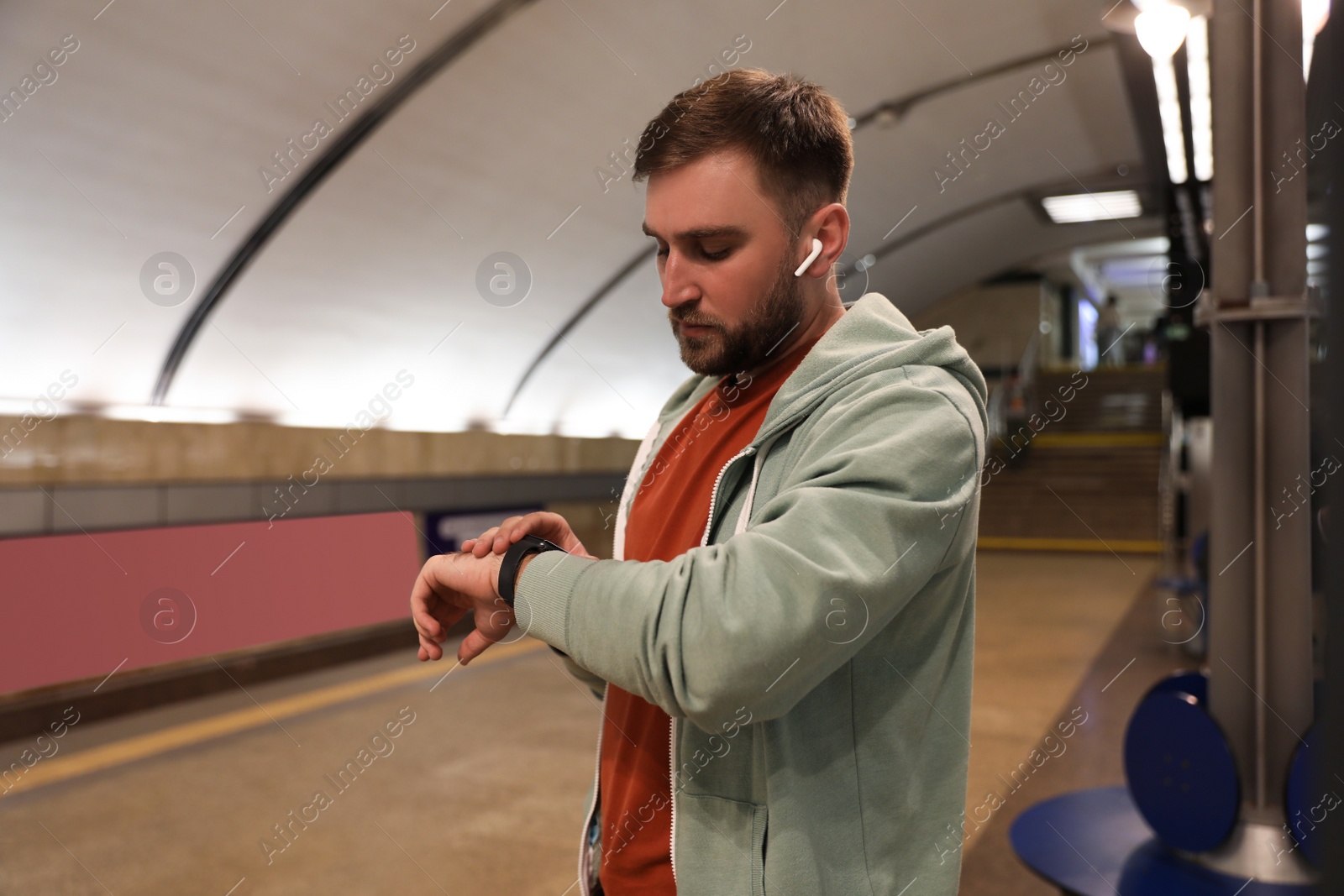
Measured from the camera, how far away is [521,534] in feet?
3.84

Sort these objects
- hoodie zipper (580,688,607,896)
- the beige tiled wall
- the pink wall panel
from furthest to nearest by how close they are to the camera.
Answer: the beige tiled wall < the pink wall panel < hoodie zipper (580,688,607,896)

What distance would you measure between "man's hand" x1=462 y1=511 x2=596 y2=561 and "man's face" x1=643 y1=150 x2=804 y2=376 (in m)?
0.29

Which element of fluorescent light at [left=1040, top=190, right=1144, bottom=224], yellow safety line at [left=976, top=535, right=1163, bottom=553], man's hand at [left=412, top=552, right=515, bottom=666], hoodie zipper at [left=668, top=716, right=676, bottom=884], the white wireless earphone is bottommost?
yellow safety line at [left=976, top=535, right=1163, bottom=553]

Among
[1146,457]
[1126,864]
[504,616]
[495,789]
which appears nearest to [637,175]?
[504,616]

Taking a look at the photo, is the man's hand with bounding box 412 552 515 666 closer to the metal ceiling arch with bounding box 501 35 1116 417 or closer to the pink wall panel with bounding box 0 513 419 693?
the pink wall panel with bounding box 0 513 419 693

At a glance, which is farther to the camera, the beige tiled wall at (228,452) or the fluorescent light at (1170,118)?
the fluorescent light at (1170,118)

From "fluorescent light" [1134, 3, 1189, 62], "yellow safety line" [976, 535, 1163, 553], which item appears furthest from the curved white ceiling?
"yellow safety line" [976, 535, 1163, 553]

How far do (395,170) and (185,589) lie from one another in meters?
3.38

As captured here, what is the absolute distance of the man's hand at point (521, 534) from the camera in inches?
45.8

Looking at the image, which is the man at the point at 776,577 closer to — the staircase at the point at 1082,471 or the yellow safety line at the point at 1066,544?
the staircase at the point at 1082,471

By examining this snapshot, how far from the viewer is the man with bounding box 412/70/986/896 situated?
962 millimetres

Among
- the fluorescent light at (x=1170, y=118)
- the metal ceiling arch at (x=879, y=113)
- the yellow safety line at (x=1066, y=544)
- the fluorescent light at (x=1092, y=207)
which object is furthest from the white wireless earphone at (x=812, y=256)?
the fluorescent light at (x=1092, y=207)

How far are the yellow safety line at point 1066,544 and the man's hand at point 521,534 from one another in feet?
48.9

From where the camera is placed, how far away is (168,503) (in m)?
6.79
